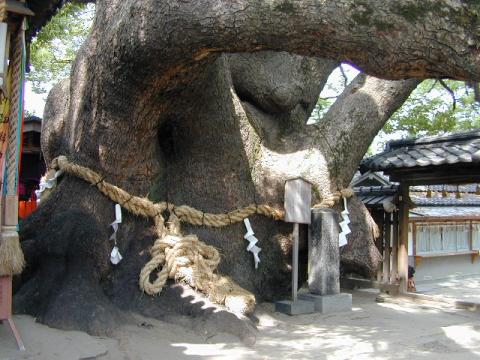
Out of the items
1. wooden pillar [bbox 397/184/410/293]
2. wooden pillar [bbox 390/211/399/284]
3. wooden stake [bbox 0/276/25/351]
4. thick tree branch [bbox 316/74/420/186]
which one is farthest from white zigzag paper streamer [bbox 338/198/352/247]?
wooden stake [bbox 0/276/25/351]

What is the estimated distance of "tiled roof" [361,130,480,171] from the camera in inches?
287

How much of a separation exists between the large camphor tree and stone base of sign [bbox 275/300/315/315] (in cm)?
25

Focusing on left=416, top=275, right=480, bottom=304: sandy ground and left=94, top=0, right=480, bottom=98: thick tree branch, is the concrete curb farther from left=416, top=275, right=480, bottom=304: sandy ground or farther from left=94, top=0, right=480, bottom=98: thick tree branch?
left=94, top=0, right=480, bottom=98: thick tree branch

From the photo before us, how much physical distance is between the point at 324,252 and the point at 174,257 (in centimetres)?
223

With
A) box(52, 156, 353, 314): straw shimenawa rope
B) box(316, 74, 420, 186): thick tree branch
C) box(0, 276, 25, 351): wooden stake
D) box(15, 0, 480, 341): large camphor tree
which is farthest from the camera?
box(316, 74, 420, 186): thick tree branch

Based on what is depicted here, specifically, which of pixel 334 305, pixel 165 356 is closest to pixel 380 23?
pixel 165 356

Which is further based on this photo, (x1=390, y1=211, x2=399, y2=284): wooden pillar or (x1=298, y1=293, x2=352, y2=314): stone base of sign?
(x1=390, y1=211, x2=399, y2=284): wooden pillar

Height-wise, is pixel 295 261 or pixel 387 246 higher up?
pixel 387 246

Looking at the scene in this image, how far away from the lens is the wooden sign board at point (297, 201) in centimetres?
621

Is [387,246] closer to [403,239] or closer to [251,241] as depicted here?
[403,239]

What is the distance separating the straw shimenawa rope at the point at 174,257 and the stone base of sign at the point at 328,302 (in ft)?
4.40

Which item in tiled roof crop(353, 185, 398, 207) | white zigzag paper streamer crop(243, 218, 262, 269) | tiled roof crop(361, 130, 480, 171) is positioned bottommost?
white zigzag paper streamer crop(243, 218, 262, 269)

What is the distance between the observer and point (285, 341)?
5.02 m

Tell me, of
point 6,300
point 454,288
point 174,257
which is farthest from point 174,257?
point 454,288
